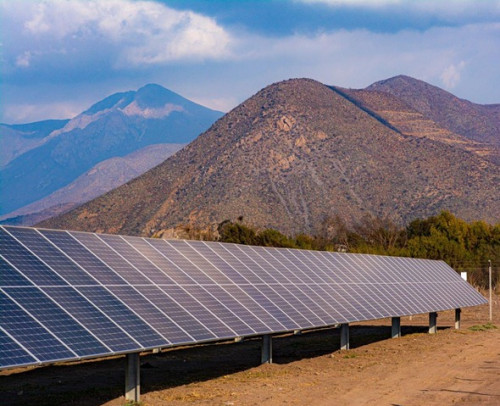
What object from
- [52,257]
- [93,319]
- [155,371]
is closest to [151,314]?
[93,319]

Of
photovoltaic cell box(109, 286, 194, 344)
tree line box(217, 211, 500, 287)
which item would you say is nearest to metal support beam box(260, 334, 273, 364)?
photovoltaic cell box(109, 286, 194, 344)

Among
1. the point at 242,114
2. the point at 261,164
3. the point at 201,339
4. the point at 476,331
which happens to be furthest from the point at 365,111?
the point at 201,339

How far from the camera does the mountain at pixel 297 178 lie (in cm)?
10431

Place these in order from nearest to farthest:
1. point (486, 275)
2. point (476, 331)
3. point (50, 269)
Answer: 1. point (50, 269)
2. point (476, 331)
3. point (486, 275)

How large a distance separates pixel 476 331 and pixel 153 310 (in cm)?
2157

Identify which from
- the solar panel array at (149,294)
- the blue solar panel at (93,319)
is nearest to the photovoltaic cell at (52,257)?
the solar panel array at (149,294)

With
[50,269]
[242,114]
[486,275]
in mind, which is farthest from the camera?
[242,114]

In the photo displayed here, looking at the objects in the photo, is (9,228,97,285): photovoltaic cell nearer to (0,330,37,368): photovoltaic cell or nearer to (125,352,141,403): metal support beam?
(125,352,141,403): metal support beam

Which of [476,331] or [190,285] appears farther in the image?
[476,331]

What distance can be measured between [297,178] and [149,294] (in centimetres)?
9164

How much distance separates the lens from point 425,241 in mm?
74750

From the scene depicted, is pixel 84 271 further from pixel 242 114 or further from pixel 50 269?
pixel 242 114

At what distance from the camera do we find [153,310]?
19484mm

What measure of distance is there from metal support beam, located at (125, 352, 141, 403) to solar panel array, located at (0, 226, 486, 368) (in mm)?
746
